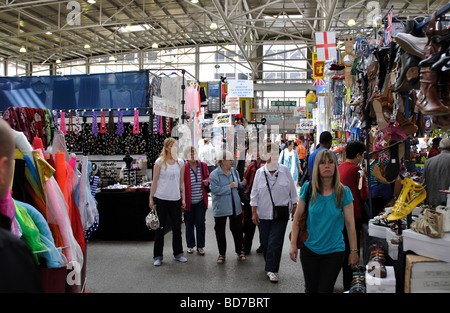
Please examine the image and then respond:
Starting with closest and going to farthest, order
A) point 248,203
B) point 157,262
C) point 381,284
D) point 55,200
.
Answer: point 55,200 → point 381,284 → point 157,262 → point 248,203

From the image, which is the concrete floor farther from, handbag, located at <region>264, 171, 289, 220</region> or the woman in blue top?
the woman in blue top

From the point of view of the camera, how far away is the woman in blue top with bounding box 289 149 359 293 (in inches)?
113

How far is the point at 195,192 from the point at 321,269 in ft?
9.28

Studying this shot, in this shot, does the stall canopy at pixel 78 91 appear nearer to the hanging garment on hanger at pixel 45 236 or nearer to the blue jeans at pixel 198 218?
the blue jeans at pixel 198 218

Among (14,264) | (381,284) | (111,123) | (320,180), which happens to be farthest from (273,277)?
(111,123)

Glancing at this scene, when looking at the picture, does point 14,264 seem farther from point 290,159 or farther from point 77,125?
point 290,159

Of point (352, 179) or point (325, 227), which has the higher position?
point (352, 179)

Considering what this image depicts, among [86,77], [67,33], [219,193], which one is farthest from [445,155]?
[67,33]

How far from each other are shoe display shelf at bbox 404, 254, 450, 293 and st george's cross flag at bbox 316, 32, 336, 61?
603cm

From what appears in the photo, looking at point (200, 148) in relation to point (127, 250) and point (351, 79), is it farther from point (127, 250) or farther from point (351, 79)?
point (351, 79)

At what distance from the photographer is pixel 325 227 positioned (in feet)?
9.46

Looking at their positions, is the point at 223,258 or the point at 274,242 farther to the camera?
the point at 223,258

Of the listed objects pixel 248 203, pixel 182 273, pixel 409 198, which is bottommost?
pixel 182 273
